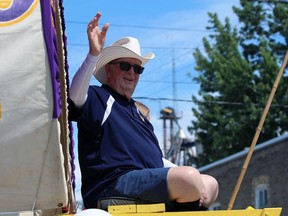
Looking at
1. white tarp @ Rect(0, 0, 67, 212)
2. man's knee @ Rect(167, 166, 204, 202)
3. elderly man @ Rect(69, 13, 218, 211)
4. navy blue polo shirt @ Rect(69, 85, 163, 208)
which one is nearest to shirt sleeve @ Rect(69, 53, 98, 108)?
elderly man @ Rect(69, 13, 218, 211)

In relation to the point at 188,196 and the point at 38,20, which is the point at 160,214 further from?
the point at 38,20

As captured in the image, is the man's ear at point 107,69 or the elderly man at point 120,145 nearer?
the elderly man at point 120,145

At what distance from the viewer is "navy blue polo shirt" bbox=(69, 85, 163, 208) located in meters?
4.50

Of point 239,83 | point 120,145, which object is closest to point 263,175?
point 239,83

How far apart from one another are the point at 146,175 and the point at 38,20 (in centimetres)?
129

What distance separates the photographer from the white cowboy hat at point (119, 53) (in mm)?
4930

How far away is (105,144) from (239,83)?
1189 inches

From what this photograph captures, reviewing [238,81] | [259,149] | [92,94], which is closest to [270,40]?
[238,81]

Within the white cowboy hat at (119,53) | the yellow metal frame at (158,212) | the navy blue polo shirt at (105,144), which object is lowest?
the yellow metal frame at (158,212)

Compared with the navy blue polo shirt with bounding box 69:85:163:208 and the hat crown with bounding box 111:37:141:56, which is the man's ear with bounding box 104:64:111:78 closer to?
the hat crown with bounding box 111:37:141:56

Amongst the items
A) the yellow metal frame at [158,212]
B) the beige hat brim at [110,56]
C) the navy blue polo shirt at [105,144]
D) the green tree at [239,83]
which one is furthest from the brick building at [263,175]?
the yellow metal frame at [158,212]

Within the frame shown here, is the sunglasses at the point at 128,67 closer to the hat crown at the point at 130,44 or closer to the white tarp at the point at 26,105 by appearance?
the hat crown at the point at 130,44

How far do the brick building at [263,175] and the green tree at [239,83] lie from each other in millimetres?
6906

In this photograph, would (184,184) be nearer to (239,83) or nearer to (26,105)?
(26,105)
